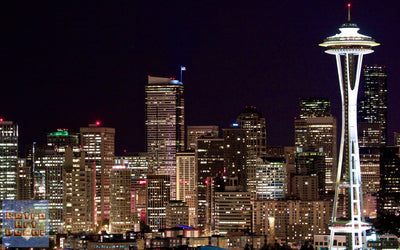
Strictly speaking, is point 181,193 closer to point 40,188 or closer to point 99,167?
point 99,167

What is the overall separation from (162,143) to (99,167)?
1499 cm

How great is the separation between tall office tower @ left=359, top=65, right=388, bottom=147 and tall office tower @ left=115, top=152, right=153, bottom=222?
759 inches

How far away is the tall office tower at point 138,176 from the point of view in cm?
7700

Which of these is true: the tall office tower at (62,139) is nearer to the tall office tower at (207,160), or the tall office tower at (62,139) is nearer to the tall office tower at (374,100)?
the tall office tower at (207,160)

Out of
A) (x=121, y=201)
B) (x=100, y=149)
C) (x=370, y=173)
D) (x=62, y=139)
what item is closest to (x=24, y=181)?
(x=121, y=201)

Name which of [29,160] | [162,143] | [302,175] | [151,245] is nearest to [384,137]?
[302,175]

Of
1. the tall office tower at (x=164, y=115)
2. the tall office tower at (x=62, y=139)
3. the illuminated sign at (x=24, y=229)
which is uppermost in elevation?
the tall office tower at (x=164, y=115)

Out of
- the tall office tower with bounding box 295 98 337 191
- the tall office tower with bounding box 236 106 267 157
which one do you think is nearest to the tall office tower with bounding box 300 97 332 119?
the tall office tower with bounding box 295 98 337 191

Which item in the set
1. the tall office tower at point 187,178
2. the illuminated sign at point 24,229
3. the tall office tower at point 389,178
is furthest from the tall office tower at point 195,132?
the illuminated sign at point 24,229

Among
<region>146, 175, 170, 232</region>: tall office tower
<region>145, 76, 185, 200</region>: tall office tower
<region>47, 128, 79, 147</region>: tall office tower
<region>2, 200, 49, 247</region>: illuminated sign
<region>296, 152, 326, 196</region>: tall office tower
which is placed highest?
<region>145, 76, 185, 200</region>: tall office tower

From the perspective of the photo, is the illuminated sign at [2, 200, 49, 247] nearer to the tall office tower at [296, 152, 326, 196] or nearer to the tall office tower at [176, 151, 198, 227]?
the tall office tower at [176, 151, 198, 227]

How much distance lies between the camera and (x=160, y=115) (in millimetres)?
102250

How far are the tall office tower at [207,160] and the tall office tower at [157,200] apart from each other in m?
2.75

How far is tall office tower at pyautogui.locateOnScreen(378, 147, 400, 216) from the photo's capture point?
245 ft
